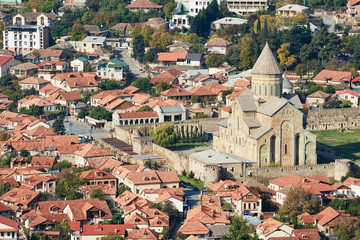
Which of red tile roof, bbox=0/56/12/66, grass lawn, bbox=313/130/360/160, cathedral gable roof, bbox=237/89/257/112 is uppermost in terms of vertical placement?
cathedral gable roof, bbox=237/89/257/112

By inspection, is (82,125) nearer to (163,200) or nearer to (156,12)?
(163,200)

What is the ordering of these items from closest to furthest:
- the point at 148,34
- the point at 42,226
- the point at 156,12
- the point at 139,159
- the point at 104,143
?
the point at 42,226, the point at 139,159, the point at 104,143, the point at 148,34, the point at 156,12

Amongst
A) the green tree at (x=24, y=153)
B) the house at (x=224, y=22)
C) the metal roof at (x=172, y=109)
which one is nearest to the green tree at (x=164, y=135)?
the metal roof at (x=172, y=109)

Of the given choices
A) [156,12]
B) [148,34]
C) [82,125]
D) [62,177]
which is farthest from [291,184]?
[156,12]

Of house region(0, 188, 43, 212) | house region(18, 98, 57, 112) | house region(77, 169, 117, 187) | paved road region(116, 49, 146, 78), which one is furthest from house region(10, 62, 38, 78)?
house region(0, 188, 43, 212)

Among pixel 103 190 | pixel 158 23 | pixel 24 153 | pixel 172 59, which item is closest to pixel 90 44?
pixel 158 23

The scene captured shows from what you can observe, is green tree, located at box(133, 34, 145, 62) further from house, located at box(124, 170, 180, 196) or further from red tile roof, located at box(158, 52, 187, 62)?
house, located at box(124, 170, 180, 196)
